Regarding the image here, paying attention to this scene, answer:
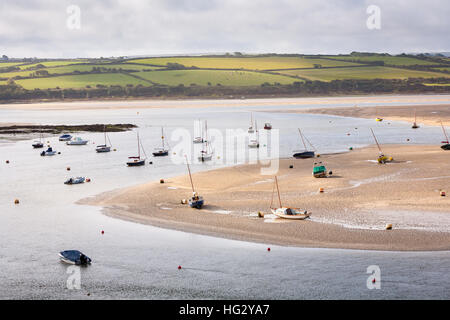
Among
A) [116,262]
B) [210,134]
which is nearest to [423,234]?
[116,262]

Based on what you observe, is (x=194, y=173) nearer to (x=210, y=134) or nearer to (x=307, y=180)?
(x=307, y=180)

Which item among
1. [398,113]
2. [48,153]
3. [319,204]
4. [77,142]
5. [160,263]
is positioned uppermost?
[398,113]

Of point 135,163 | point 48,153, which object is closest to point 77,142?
point 48,153

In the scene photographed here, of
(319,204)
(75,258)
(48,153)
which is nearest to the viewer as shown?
(75,258)

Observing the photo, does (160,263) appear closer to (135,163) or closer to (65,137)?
(135,163)

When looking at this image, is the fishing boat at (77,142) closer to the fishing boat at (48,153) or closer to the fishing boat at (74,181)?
the fishing boat at (48,153)

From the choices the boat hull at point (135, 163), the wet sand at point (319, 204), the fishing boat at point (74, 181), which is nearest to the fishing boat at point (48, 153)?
the boat hull at point (135, 163)

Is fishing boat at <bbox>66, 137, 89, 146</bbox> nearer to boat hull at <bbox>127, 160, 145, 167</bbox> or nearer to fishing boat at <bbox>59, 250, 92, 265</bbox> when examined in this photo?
boat hull at <bbox>127, 160, 145, 167</bbox>
